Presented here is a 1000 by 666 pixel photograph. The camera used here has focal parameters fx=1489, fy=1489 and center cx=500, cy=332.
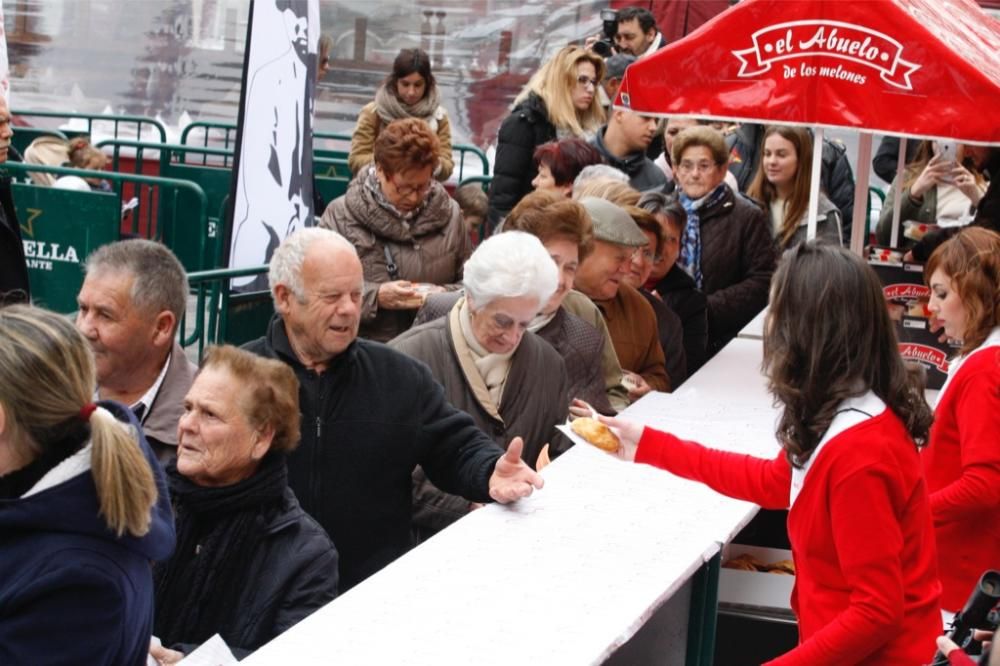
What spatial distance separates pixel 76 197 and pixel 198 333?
7.75ft

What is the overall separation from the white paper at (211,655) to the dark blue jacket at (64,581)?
0.59 metres

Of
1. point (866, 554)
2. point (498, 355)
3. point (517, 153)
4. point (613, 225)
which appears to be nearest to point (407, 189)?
point (613, 225)

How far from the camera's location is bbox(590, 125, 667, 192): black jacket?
880cm

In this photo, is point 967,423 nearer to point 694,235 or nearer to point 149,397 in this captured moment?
point 149,397

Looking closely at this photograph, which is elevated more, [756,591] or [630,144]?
[630,144]

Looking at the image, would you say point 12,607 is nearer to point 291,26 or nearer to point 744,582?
point 744,582

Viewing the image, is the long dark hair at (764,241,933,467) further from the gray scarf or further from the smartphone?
the gray scarf

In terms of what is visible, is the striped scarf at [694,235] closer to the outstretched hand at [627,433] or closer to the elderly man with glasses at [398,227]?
the elderly man with glasses at [398,227]

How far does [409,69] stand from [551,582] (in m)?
7.73

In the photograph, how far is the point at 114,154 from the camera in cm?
1412

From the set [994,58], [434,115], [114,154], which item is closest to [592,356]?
[994,58]

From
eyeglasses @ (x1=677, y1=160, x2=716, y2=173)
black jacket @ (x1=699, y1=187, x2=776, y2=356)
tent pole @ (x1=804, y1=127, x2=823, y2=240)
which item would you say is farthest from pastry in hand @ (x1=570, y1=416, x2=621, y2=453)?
eyeglasses @ (x1=677, y1=160, x2=716, y2=173)

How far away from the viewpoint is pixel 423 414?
452cm

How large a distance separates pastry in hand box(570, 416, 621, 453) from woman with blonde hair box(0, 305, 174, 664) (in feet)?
4.75
